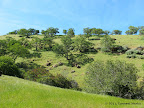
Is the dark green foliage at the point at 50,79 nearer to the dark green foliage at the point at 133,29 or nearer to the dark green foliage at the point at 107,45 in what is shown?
the dark green foliage at the point at 107,45

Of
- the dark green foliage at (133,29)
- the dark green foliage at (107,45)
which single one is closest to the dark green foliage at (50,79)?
the dark green foliage at (107,45)

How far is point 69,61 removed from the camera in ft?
186

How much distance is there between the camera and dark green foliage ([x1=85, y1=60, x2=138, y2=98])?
1744 cm

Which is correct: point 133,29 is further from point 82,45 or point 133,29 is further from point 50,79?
point 50,79

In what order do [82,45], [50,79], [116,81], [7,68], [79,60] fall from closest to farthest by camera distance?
[116,81] < [50,79] < [7,68] < [79,60] < [82,45]

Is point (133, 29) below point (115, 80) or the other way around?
the other way around

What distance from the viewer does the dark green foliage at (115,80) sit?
57.2 feet

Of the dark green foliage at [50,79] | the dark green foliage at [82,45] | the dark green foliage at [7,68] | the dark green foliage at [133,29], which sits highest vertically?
the dark green foliage at [133,29]

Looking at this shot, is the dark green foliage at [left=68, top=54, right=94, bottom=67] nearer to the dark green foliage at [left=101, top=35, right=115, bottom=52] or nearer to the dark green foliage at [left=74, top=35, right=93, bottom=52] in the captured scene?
the dark green foliage at [left=74, top=35, right=93, bottom=52]

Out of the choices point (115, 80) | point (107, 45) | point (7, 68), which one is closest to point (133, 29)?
point (107, 45)

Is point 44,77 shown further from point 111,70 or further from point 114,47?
point 114,47

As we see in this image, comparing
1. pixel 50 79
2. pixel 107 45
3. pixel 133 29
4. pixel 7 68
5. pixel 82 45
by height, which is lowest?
pixel 50 79

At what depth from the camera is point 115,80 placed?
17547 millimetres

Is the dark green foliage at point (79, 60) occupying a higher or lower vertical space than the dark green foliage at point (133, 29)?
lower
